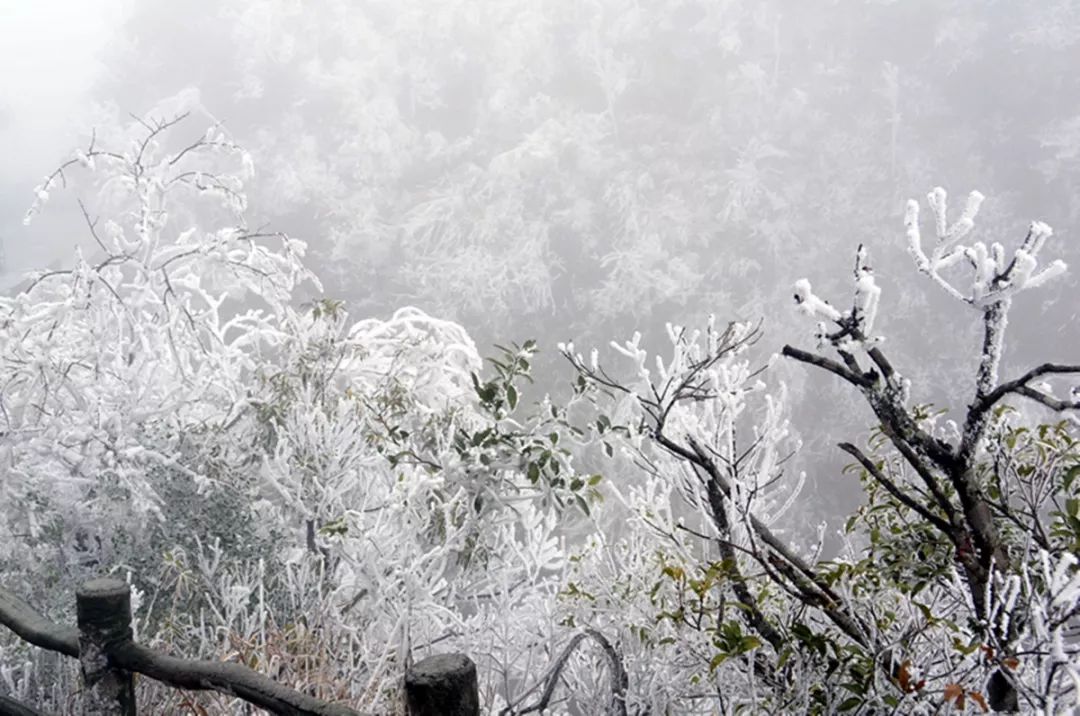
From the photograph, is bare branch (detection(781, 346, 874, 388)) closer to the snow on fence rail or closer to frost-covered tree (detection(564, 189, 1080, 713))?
frost-covered tree (detection(564, 189, 1080, 713))

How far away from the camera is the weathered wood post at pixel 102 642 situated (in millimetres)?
1383

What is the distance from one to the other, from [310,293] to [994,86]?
13059 millimetres

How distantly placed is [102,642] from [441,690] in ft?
2.71

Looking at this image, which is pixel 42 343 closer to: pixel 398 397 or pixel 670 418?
pixel 398 397

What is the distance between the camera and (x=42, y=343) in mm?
3209

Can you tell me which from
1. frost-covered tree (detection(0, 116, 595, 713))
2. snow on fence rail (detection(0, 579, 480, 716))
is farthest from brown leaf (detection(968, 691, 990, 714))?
frost-covered tree (detection(0, 116, 595, 713))

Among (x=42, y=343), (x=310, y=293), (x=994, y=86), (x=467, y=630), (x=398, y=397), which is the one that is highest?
(x=994, y=86)

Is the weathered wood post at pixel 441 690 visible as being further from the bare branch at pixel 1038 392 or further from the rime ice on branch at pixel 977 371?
the bare branch at pixel 1038 392

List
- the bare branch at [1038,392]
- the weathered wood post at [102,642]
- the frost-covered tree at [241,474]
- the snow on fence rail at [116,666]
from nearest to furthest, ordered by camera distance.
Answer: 1. the bare branch at [1038,392]
2. the snow on fence rail at [116,666]
3. the weathered wood post at [102,642]
4. the frost-covered tree at [241,474]

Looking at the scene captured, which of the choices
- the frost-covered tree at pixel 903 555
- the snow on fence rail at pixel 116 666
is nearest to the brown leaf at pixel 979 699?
the frost-covered tree at pixel 903 555

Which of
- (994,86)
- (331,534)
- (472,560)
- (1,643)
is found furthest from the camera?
(994,86)

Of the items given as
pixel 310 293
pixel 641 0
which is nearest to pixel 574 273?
pixel 310 293

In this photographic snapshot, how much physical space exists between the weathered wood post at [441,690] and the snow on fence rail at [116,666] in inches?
5.7

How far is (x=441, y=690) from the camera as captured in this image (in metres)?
0.94
